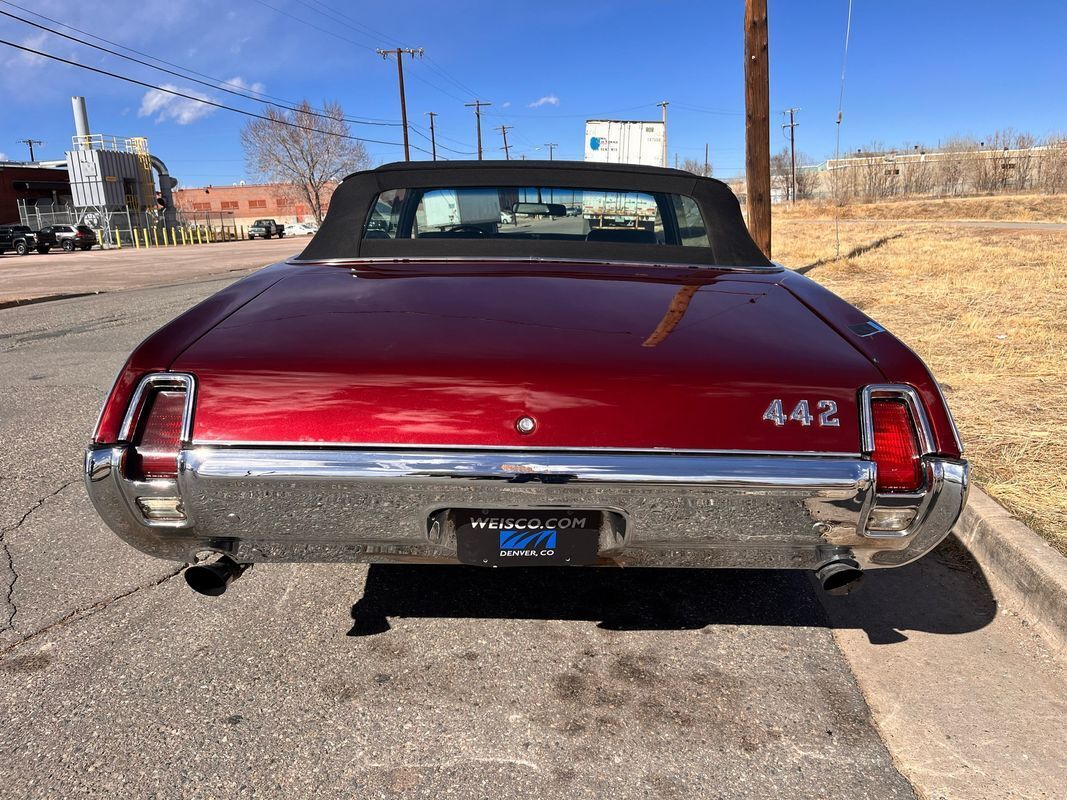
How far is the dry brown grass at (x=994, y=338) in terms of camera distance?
3.53 metres

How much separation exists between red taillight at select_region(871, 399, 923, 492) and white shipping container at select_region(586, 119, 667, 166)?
22.5 meters

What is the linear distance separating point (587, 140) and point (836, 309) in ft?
73.3

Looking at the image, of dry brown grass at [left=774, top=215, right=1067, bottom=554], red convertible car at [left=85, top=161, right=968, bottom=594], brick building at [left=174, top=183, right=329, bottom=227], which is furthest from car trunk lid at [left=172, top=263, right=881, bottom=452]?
brick building at [left=174, top=183, right=329, bottom=227]

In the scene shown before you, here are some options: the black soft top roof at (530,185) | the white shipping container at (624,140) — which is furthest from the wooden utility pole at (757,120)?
the white shipping container at (624,140)

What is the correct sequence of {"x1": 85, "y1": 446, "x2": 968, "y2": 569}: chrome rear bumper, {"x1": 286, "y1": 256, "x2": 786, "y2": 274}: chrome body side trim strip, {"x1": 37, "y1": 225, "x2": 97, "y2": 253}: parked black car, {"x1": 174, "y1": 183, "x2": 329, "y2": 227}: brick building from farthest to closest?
{"x1": 174, "y1": 183, "x2": 329, "y2": 227}: brick building → {"x1": 37, "y1": 225, "x2": 97, "y2": 253}: parked black car → {"x1": 286, "y1": 256, "x2": 786, "y2": 274}: chrome body side trim strip → {"x1": 85, "y1": 446, "x2": 968, "y2": 569}: chrome rear bumper

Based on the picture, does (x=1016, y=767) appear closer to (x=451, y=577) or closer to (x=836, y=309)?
(x=836, y=309)

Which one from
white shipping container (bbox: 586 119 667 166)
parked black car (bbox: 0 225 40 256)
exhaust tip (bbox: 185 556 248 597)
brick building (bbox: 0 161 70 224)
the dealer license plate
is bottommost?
exhaust tip (bbox: 185 556 248 597)

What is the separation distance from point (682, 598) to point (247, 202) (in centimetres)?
9477

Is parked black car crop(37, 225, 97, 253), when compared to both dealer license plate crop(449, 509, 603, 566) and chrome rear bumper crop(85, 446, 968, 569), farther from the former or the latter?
dealer license plate crop(449, 509, 603, 566)

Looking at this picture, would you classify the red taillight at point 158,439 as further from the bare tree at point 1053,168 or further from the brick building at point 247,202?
the brick building at point 247,202

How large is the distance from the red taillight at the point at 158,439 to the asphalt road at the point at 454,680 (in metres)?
0.74

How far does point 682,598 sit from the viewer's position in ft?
9.09

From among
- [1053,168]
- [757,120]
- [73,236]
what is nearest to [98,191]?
[73,236]

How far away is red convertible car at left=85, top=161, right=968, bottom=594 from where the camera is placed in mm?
1822
